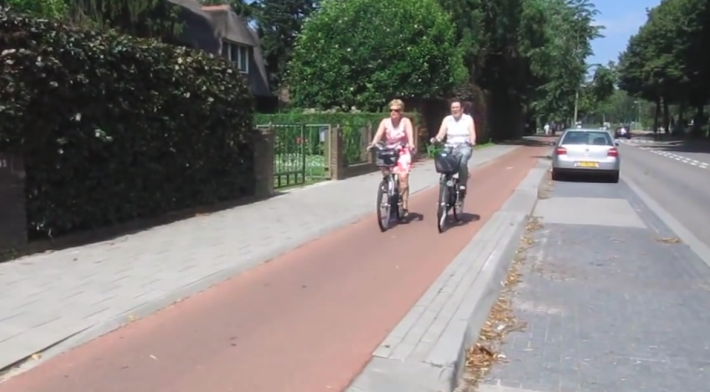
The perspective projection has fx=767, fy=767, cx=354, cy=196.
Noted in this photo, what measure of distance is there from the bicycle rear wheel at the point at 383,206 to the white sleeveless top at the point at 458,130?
4.18ft

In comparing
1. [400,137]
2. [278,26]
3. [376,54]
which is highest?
[278,26]

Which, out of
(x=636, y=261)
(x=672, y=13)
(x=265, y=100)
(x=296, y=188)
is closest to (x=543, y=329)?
(x=636, y=261)

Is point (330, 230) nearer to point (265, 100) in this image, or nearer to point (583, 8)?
point (265, 100)

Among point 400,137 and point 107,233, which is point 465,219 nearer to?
point 400,137

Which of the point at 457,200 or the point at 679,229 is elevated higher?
the point at 457,200

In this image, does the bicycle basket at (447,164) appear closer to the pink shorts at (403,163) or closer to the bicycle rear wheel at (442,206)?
the bicycle rear wheel at (442,206)

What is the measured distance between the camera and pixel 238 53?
41969 millimetres

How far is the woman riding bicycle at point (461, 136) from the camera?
34.6ft

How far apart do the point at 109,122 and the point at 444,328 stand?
5132 millimetres

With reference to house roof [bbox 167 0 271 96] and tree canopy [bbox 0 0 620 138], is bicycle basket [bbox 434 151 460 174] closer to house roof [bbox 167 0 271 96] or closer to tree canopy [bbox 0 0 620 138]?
tree canopy [bbox 0 0 620 138]

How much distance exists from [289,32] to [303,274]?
2333 inches

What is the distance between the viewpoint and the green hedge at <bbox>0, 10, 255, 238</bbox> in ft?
24.8

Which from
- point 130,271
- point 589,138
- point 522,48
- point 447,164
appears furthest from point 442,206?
point 522,48

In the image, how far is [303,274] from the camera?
24.7 feet
